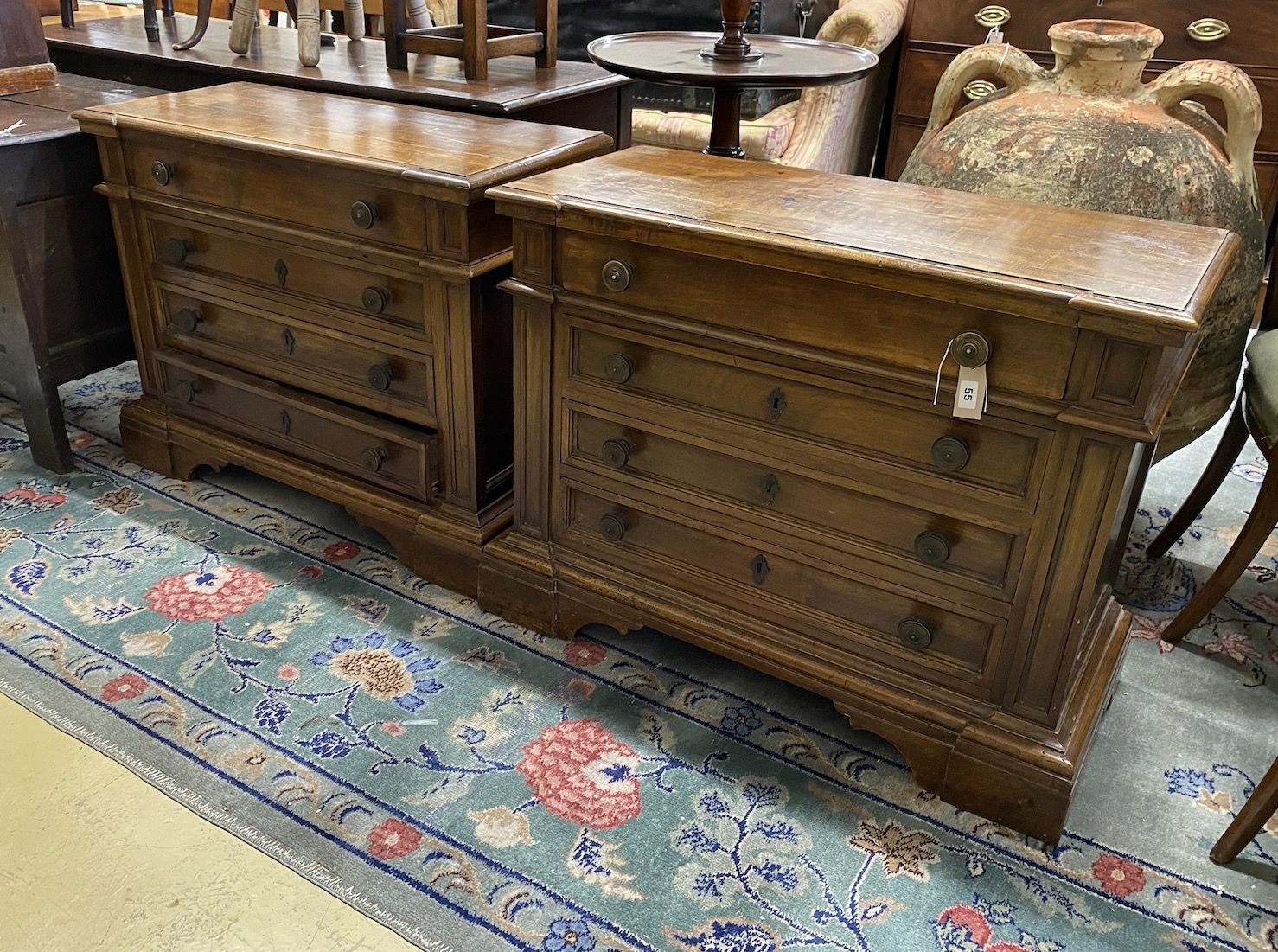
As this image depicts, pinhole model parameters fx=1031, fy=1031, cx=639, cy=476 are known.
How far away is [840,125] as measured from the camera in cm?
378

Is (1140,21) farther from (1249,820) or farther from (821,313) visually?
(1249,820)

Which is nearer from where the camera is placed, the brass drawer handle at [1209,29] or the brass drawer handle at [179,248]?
the brass drawer handle at [179,248]

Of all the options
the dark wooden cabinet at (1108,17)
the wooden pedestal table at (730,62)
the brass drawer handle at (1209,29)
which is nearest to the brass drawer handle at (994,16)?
the dark wooden cabinet at (1108,17)

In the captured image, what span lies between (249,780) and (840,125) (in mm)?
3060

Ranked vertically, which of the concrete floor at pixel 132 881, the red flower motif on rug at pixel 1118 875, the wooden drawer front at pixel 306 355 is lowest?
the concrete floor at pixel 132 881

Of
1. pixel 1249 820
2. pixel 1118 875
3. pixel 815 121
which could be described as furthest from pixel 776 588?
pixel 815 121

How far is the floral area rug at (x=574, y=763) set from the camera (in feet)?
5.10

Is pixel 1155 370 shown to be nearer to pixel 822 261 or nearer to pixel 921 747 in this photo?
pixel 822 261

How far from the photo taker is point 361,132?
7.03ft

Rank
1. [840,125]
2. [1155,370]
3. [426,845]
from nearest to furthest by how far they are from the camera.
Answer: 1. [1155,370]
2. [426,845]
3. [840,125]

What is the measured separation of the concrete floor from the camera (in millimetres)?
1482

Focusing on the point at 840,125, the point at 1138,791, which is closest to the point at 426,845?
the point at 1138,791

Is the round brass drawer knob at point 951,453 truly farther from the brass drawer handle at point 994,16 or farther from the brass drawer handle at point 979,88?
the brass drawer handle at point 994,16

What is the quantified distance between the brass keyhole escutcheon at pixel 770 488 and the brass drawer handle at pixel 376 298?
868mm
